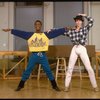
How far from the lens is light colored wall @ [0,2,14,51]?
9008mm

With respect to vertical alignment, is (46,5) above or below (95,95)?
above

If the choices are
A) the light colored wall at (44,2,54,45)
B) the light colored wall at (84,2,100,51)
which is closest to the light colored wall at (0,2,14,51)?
the light colored wall at (44,2,54,45)

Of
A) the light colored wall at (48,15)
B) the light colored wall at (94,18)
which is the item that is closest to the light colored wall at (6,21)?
the light colored wall at (48,15)

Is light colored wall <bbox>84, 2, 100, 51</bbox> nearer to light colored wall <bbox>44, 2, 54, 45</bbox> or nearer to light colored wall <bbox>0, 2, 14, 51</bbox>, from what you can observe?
light colored wall <bbox>44, 2, 54, 45</bbox>

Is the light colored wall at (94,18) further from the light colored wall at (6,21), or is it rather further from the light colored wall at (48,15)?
the light colored wall at (6,21)

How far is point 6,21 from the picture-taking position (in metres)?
9.02


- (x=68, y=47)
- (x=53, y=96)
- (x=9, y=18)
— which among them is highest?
(x=9, y=18)

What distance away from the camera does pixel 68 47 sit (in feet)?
25.7

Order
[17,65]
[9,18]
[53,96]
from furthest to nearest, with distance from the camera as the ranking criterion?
1. [9,18]
2. [17,65]
3. [53,96]

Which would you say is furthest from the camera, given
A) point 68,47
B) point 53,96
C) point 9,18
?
point 9,18

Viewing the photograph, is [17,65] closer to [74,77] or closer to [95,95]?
[74,77]

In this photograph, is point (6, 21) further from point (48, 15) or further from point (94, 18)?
point (94, 18)

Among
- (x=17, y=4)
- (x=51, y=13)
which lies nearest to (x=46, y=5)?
(x=51, y=13)

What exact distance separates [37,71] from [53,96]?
133 inches
